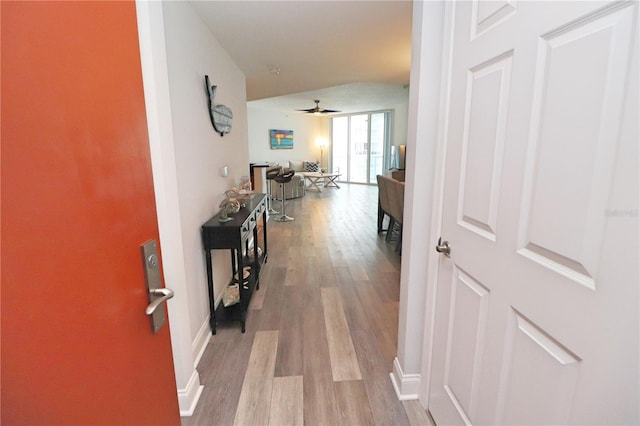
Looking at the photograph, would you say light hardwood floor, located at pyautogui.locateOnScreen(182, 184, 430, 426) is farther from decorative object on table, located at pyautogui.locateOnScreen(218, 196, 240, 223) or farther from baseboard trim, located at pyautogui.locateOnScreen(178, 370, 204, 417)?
decorative object on table, located at pyautogui.locateOnScreen(218, 196, 240, 223)

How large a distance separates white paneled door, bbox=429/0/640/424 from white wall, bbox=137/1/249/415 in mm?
1243

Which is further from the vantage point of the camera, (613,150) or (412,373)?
(412,373)

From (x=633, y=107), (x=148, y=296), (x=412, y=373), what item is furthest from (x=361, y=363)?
(x=633, y=107)

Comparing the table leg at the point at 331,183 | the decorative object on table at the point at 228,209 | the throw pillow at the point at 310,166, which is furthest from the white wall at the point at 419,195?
the throw pillow at the point at 310,166

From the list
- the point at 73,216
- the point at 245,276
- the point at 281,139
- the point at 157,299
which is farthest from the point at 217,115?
the point at 281,139

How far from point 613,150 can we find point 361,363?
68.4 inches

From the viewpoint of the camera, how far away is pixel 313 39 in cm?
263

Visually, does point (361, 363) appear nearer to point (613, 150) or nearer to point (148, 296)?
point (148, 296)

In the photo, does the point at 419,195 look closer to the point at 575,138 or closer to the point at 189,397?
the point at 575,138

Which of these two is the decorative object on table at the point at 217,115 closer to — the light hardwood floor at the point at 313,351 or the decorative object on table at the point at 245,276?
the decorative object on table at the point at 245,276

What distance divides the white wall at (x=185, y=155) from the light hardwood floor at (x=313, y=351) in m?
0.24

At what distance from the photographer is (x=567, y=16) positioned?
68 centimetres

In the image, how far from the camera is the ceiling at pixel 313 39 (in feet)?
6.76

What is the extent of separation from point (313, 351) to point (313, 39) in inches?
102
